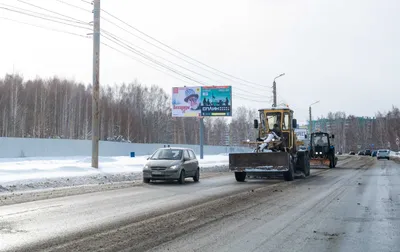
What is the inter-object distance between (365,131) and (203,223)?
497 feet

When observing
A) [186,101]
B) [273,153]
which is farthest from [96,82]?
[186,101]

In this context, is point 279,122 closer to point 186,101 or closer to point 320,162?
point 320,162

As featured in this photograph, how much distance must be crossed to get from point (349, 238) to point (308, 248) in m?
1.16

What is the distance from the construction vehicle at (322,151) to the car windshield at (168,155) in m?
18.7

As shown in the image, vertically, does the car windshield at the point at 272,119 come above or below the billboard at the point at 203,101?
below

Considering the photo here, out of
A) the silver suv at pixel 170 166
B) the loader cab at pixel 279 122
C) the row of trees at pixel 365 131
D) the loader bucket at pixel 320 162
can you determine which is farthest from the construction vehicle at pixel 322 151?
the row of trees at pixel 365 131

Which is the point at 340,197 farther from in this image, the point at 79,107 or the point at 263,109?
the point at 79,107

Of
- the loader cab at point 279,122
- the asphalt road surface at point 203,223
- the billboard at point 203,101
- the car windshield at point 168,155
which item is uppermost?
the billboard at point 203,101

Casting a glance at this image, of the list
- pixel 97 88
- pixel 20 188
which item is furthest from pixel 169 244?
pixel 97 88

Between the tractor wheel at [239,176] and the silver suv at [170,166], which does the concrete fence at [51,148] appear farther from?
the tractor wheel at [239,176]

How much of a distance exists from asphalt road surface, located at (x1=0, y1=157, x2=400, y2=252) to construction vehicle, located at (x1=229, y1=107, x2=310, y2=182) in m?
5.59

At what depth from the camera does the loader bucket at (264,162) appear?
18.6 m

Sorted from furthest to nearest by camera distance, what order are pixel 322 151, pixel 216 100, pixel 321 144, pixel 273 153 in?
1. pixel 216 100
2. pixel 321 144
3. pixel 322 151
4. pixel 273 153

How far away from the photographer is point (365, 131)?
148m
